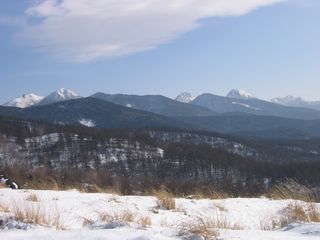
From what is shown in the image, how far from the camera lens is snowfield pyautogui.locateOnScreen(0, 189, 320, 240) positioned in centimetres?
615

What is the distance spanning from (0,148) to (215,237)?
20400 cm

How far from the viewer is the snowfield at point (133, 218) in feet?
20.2

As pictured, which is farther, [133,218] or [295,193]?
[295,193]

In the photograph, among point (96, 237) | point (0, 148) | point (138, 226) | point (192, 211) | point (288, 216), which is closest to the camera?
point (96, 237)

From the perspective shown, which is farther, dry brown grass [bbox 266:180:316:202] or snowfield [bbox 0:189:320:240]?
dry brown grass [bbox 266:180:316:202]

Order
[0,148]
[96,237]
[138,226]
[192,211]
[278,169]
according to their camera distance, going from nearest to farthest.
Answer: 1. [96,237]
2. [138,226]
3. [192,211]
4. [278,169]
5. [0,148]

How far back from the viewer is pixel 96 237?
5.84m

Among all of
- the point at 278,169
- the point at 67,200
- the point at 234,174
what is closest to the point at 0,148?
the point at 234,174

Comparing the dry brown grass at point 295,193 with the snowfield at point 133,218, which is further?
the dry brown grass at point 295,193

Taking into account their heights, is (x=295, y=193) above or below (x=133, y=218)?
below

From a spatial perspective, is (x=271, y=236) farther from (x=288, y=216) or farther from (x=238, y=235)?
(x=288, y=216)

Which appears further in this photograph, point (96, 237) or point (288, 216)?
point (288, 216)

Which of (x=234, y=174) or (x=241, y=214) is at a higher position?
(x=241, y=214)

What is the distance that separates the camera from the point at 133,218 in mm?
7977
